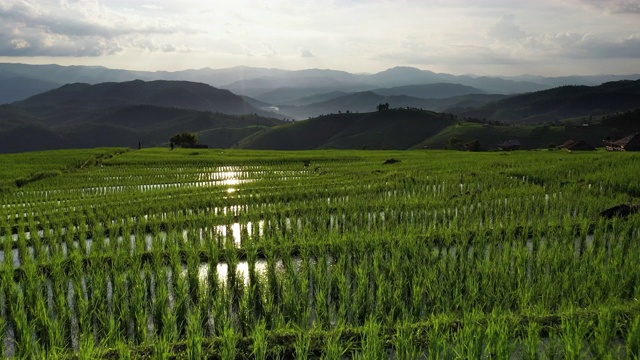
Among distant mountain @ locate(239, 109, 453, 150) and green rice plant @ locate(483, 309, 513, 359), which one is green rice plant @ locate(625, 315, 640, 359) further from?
distant mountain @ locate(239, 109, 453, 150)

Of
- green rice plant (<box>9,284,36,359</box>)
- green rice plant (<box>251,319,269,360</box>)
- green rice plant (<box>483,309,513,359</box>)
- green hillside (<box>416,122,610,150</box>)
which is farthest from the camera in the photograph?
green hillside (<box>416,122,610,150</box>)

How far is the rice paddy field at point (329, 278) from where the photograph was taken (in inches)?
213

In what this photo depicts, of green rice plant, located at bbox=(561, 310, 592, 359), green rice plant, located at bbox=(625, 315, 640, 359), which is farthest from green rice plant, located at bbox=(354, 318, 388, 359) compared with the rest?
green rice plant, located at bbox=(625, 315, 640, 359)

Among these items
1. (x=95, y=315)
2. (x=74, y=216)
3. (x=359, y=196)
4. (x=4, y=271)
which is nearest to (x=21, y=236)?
(x=74, y=216)

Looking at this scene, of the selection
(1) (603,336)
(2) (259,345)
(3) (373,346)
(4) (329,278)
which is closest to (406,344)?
(3) (373,346)

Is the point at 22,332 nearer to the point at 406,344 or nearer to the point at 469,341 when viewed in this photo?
the point at 406,344

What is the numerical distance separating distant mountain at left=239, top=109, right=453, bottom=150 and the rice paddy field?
141 meters

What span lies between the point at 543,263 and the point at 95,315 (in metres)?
7.78

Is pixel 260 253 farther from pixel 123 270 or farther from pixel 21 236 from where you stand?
pixel 21 236

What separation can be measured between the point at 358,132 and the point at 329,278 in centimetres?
17209

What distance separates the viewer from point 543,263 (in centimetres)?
793

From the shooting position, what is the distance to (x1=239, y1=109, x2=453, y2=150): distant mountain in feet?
530

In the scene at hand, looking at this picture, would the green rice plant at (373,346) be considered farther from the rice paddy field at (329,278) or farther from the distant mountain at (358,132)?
the distant mountain at (358,132)

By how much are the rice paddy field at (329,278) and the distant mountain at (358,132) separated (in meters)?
141
